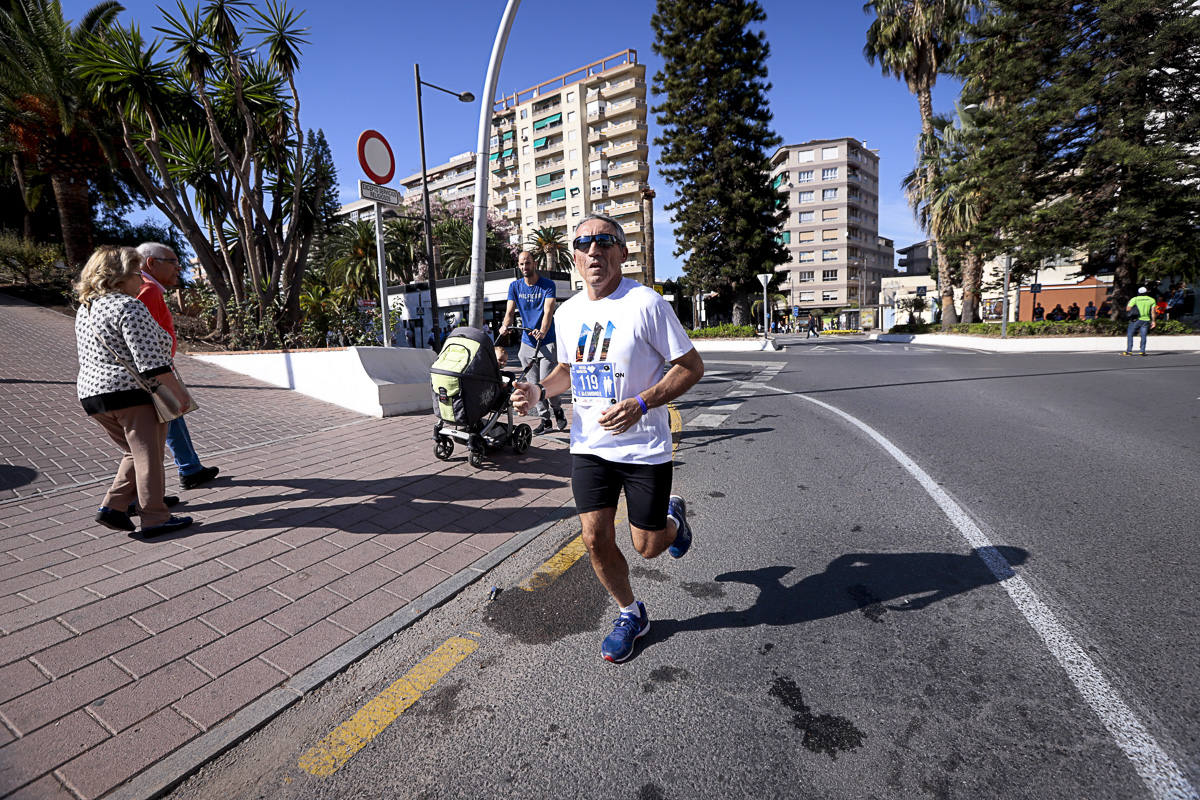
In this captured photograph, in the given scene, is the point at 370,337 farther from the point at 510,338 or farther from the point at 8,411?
the point at 510,338

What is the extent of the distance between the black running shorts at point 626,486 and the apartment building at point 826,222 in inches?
3060

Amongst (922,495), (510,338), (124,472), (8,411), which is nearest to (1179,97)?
(922,495)

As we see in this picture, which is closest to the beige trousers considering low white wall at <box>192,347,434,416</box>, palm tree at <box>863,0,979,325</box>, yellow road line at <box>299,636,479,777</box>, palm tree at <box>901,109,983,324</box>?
yellow road line at <box>299,636,479,777</box>

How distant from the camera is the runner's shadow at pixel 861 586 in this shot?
8.84 feet

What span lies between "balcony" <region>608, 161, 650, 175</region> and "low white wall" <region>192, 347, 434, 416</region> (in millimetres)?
60066

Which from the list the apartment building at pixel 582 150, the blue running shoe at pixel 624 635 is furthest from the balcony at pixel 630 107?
the blue running shoe at pixel 624 635

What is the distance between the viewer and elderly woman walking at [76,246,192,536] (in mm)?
3428

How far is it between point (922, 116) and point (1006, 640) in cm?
3876

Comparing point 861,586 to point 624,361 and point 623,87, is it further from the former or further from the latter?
point 623,87

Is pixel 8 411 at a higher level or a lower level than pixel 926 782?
higher

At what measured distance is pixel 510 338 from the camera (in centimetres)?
532

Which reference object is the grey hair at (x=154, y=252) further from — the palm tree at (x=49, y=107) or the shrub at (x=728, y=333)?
the shrub at (x=728, y=333)

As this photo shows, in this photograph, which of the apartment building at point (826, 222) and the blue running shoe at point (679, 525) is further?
the apartment building at point (826, 222)

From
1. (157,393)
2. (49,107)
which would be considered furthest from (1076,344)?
(49,107)
